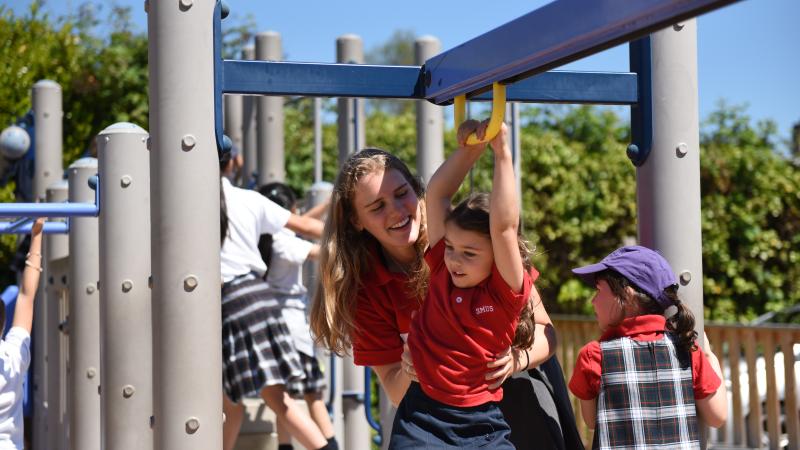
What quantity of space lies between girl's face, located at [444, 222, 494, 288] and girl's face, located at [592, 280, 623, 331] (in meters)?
0.38

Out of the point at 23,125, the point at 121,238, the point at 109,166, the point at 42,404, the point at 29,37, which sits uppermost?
the point at 29,37

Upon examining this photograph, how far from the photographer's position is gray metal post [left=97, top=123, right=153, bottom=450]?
3092mm

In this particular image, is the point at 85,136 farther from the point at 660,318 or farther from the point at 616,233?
the point at 660,318

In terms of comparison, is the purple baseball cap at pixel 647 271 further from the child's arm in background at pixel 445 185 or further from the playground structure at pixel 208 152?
the child's arm in background at pixel 445 185

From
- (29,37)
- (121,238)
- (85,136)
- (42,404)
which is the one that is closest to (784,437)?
(42,404)

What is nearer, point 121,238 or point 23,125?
point 121,238

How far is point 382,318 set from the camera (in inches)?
103

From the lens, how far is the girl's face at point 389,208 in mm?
2580

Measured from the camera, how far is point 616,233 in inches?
437

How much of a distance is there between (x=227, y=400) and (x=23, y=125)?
2.92 meters

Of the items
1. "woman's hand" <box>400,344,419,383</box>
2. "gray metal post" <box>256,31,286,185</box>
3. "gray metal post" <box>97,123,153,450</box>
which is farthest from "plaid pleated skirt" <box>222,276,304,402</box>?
"gray metal post" <box>256,31,286,185</box>

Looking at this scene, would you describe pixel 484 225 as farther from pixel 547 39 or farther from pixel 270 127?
pixel 270 127

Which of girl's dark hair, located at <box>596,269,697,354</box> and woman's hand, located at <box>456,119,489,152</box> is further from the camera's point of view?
girl's dark hair, located at <box>596,269,697,354</box>

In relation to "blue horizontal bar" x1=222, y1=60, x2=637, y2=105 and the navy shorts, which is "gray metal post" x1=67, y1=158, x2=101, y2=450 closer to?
"blue horizontal bar" x1=222, y1=60, x2=637, y2=105
